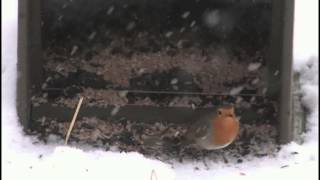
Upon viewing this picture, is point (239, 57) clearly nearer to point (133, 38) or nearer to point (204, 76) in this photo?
point (204, 76)

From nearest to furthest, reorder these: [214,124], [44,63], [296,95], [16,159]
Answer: [16,159]
[214,124]
[44,63]
[296,95]

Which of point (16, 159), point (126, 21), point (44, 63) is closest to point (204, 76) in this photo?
point (126, 21)

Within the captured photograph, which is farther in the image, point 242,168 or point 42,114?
point 42,114

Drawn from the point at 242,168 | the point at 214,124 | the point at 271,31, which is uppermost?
the point at 271,31

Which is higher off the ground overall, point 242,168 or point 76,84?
point 76,84
